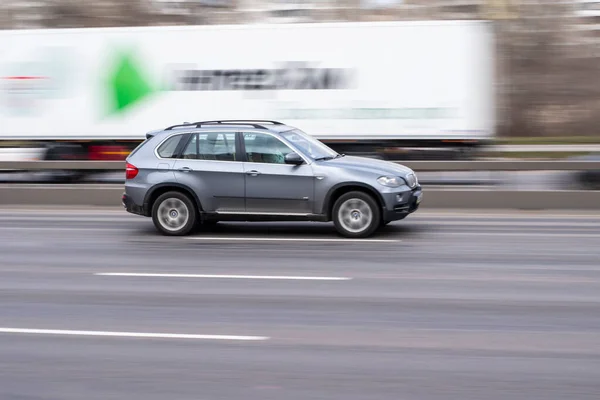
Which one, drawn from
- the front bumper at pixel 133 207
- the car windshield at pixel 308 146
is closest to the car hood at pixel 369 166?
the car windshield at pixel 308 146

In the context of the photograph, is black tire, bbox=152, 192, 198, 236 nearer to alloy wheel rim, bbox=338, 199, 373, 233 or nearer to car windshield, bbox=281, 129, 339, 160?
car windshield, bbox=281, 129, 339, 160

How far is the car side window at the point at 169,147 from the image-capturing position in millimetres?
12627

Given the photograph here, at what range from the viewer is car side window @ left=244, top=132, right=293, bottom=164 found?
1224cm

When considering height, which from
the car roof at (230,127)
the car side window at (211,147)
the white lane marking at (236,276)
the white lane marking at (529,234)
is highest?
the car roof at (230,127)

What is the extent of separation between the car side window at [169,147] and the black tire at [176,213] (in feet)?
1.90

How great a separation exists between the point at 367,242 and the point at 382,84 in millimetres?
9966

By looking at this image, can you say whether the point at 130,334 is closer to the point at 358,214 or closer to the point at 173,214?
the point at 358,214

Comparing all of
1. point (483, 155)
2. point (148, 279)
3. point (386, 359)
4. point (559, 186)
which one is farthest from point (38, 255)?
point (483, 155)

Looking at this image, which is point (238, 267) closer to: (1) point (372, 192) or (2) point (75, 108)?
(1) point (372, 192)

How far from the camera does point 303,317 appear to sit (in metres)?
7.24

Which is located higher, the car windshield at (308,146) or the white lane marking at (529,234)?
the car windshield at (308,146)

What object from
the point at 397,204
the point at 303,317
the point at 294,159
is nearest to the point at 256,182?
the point at 294,159

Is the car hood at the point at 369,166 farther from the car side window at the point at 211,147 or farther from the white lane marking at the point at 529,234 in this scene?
the car side window at the point at 211,147

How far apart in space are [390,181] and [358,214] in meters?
0.62
